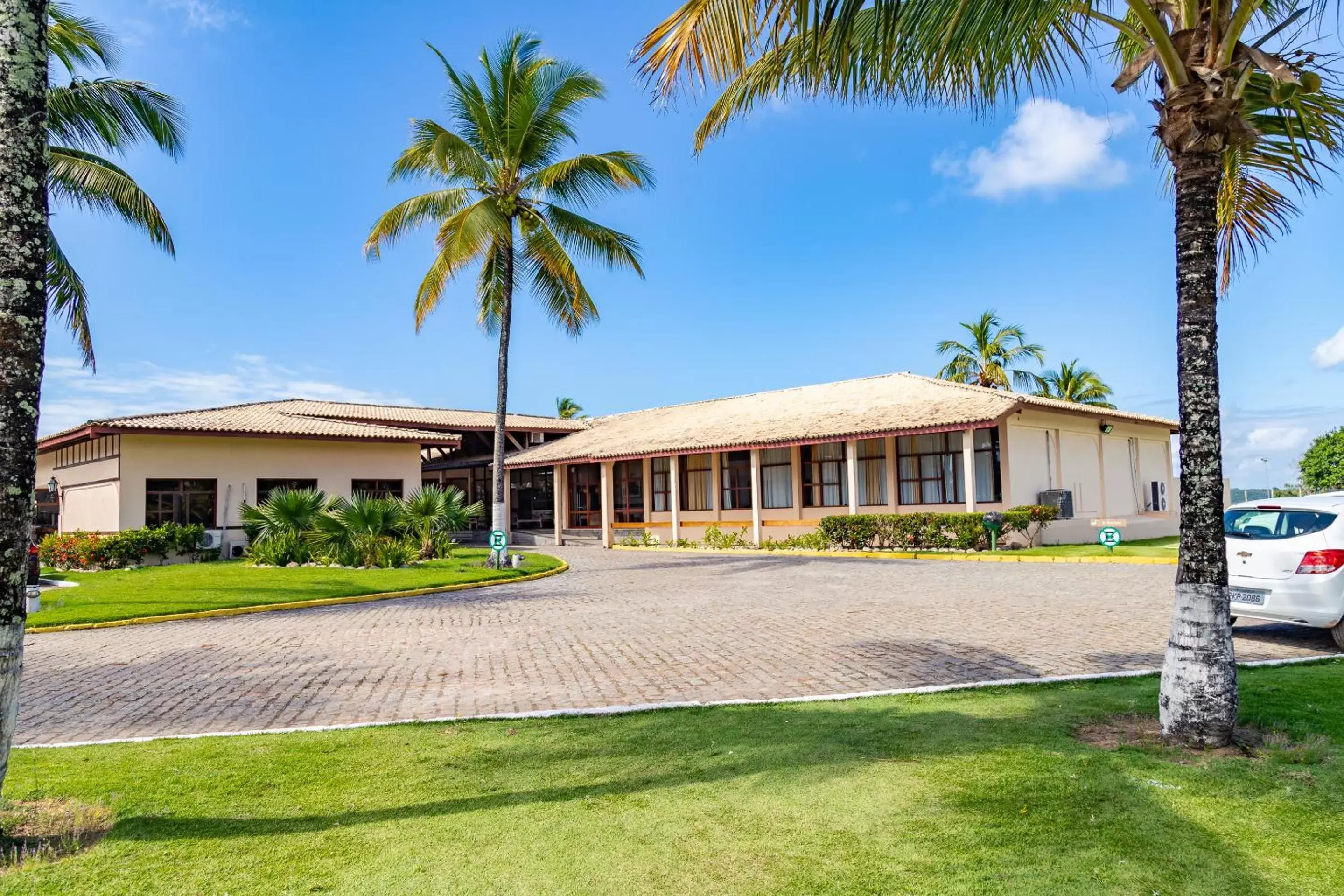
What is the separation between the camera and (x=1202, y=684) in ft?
15.3

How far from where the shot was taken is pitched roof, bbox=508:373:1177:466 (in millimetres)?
21641

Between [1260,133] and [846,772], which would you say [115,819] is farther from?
[1260,133]

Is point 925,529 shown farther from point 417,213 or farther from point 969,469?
point 417,213

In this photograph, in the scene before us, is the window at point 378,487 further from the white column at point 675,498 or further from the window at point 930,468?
the window at point 930,468

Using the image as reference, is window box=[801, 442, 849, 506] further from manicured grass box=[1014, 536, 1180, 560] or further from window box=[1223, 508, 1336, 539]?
window box=[1223, 508, 1336, 539]

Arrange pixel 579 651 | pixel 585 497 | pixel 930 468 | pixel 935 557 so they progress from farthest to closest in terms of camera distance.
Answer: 1. pixel 585 497
2. pixel 930 468
3. pixel 935 557
4. pixel 579 651

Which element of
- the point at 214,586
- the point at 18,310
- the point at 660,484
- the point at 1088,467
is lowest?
the point at 214,586

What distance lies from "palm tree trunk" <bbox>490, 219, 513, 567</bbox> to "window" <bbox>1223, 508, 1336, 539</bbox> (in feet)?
45.8

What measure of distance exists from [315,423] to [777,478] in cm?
1460

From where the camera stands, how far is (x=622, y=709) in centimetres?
589

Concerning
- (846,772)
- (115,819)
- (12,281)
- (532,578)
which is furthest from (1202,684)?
(532,578)

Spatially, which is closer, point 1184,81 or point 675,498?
point 1184,81

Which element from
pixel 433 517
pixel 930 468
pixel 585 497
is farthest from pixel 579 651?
pixel 585 497

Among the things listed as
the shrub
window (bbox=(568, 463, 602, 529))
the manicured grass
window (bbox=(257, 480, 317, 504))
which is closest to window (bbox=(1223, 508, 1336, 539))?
the manicured grass
